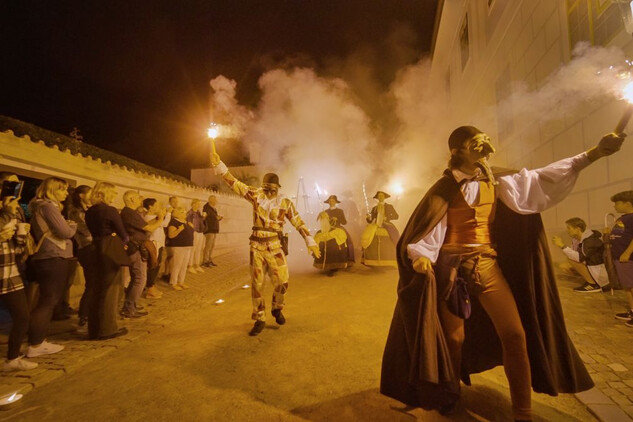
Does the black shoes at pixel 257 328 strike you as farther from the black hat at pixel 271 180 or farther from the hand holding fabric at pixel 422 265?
the hand holding fabric at pixel 422 265

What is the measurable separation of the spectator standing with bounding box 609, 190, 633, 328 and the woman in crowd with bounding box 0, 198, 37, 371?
695 centimetres

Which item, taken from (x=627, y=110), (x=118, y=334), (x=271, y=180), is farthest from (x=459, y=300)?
(x=118, y=334)

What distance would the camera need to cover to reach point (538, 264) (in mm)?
2518

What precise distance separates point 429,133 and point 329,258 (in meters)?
14.7

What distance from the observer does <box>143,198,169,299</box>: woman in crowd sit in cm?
641

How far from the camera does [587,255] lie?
586cm

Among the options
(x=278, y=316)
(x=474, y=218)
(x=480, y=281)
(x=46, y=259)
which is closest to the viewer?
(x=480, y=281)

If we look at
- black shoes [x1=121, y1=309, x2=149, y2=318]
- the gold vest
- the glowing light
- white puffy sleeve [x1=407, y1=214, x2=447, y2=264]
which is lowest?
black shoes [x1=121, y1=309, x2=149, y2=318]

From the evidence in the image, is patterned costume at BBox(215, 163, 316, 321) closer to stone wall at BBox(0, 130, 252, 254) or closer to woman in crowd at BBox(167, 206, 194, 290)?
woman in crowd at BBox(167, 206, 194, 290)

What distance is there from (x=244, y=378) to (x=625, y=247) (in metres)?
5.11

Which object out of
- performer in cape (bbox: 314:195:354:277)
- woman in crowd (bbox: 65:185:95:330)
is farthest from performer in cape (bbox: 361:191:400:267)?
woman in crowd (bbox: 65:185:95:330)

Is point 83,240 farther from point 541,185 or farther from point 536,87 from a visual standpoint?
point 536,87

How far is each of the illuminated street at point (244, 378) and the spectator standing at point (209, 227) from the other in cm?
493

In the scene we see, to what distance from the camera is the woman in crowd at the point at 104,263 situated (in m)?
4.33
